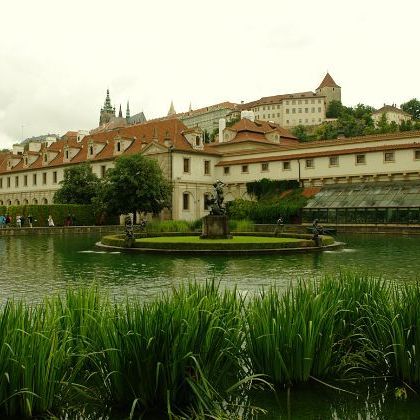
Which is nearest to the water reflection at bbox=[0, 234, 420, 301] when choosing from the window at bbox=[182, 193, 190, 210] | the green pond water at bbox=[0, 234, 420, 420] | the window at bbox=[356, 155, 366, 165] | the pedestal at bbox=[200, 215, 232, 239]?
the green pond water at bbox=[0, 234, 420, 420]

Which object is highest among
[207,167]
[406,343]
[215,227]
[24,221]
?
[207,167]

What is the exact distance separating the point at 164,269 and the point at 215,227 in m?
11.5

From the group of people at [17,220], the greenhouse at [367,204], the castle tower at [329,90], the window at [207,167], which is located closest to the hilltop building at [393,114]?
the castle tower at [329,90]

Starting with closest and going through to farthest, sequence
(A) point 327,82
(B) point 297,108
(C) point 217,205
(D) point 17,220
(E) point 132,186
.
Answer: (C) point 217,205 < (E) point 132,186 < (D) point 17,220 < (B) point 297,108 < (A) point 327,82

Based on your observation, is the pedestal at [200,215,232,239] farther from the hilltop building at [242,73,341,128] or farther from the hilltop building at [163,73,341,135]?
the hilltop building at [242,73,341,128]

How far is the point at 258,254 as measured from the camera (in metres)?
24.5

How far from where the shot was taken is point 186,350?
5.45 meters

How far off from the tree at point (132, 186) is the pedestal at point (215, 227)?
19413 millimetres

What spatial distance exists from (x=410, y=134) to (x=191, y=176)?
79.2 feet

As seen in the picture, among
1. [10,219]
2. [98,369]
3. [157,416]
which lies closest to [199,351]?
[157,416]

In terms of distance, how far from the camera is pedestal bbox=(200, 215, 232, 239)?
1188 inches

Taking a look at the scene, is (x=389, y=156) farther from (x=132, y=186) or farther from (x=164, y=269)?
(x=164, y=269)

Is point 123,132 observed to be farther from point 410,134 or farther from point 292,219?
point 410,134

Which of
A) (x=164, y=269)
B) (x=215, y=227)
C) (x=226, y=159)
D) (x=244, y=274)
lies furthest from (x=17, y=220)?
(x=244, y=274)
